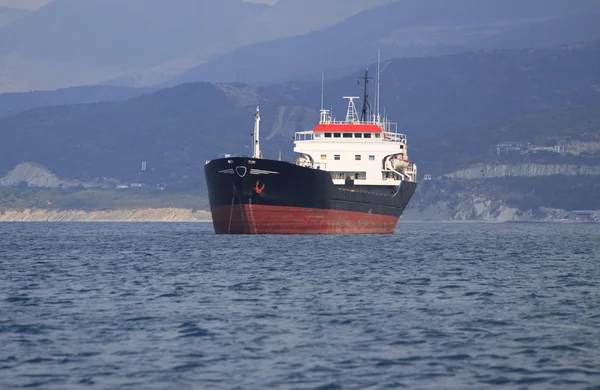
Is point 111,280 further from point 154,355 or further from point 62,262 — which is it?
point 154,355

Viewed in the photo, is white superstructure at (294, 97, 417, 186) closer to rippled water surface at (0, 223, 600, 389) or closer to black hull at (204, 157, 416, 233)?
black hull at (204, 157, 416, 233)

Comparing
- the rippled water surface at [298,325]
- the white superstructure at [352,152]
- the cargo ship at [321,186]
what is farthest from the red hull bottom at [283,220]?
the rippled water surface at [298,325]

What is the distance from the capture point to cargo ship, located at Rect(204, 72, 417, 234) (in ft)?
319

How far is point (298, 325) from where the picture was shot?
1549 inches

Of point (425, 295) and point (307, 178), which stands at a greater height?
point (307, 178)

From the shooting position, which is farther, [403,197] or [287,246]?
[403,197]

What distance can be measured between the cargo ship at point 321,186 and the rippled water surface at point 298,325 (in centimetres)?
2899

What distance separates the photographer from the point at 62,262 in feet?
233

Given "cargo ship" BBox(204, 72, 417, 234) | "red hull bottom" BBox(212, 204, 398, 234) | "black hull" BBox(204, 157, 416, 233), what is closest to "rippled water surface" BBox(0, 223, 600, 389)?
"black hull" BBox(204, 157, 416, 233)

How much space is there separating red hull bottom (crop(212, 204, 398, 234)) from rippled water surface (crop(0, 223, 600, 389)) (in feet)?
97.6

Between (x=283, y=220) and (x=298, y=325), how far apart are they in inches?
2363

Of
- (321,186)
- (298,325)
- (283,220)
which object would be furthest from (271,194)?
(298,325)

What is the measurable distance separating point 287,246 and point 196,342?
48865 millimetres

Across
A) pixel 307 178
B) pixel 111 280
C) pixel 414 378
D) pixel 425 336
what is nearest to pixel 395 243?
pixel 307 178
